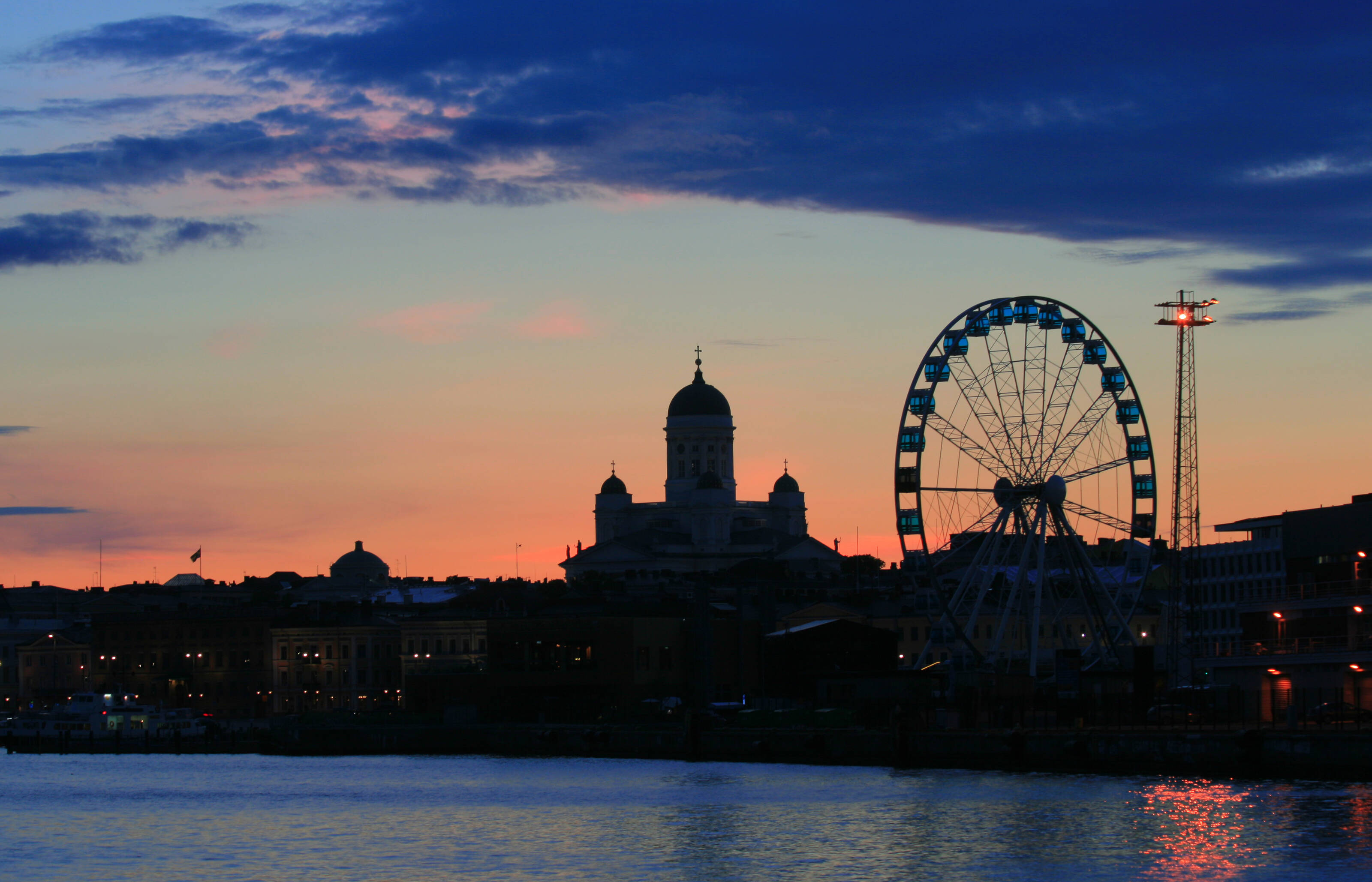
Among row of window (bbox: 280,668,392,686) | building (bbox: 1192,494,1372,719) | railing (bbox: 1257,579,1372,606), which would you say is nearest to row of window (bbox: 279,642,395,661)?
row of window (bbox: 280,668,392,686)

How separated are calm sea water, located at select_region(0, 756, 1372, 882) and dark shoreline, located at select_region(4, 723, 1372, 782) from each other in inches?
35.3

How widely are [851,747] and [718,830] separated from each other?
29.5 meters

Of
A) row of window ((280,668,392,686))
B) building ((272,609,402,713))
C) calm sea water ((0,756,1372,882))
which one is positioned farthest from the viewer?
row of window ((280,668,392,686))

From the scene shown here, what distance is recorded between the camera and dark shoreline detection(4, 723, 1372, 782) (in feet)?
256

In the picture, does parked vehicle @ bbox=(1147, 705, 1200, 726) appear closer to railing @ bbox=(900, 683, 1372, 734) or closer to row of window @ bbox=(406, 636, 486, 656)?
railing @ bbox=(900, 683, 1372, 734)

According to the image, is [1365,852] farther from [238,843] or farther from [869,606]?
[869,606]

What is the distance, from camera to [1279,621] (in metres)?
101

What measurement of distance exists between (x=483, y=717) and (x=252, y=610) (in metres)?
60.4

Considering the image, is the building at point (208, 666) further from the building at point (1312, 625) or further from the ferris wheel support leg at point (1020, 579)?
the building at point (1312, 625)

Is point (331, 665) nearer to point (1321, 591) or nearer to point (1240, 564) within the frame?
point (1240, 564)

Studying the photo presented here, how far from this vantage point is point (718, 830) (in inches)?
3029

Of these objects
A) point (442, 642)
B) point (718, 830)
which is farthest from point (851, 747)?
point (442, 642)

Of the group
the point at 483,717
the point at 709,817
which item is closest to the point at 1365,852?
the point at 709,817

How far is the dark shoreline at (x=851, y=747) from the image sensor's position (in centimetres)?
7800
